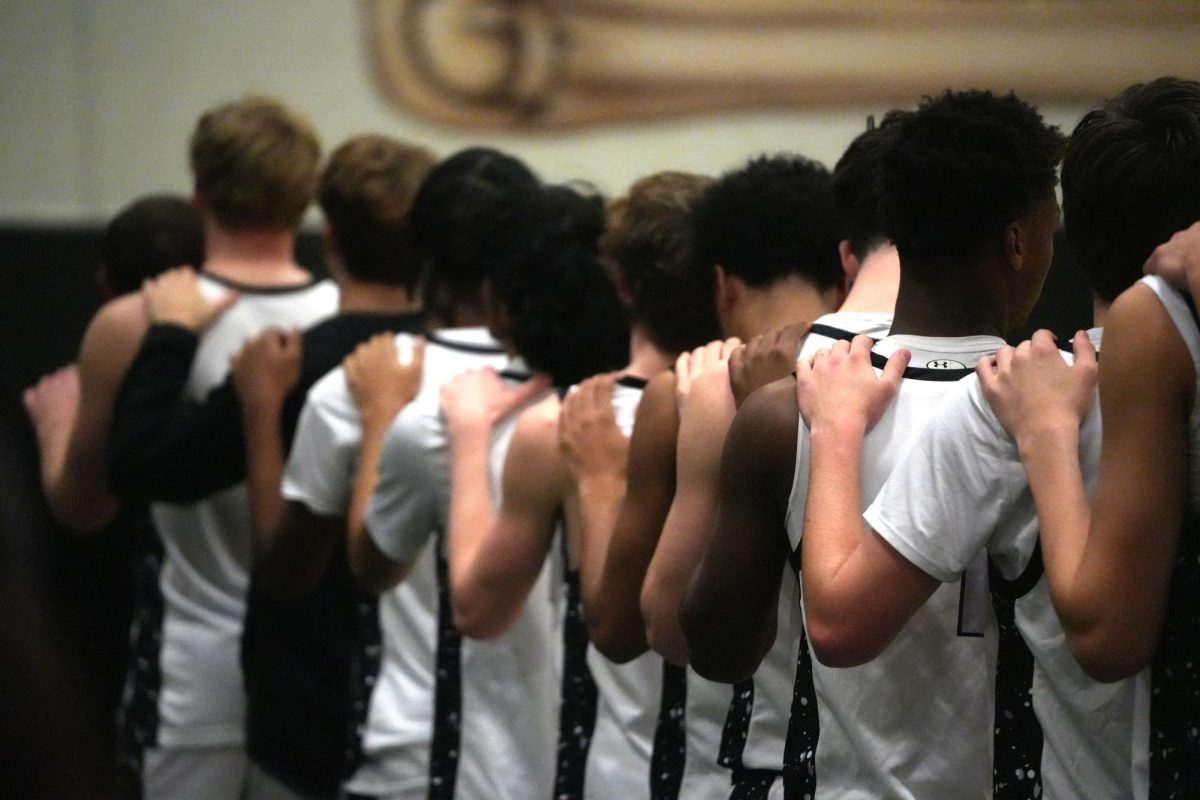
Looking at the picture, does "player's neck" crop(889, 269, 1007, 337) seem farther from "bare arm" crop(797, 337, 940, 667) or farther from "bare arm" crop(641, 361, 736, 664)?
"bare arm" crop(641, 361, 736, 664)

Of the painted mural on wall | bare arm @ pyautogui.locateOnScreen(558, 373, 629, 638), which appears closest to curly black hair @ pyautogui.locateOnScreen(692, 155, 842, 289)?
bare arm @ pyautogui.locateOnScreen(558, 373, 629, 638)

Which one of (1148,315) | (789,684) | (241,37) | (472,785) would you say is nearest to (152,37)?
(241,37)

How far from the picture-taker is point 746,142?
196 inches

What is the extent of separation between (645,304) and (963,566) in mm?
763

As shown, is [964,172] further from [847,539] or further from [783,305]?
[783,305]

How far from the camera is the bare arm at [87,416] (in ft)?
10.1

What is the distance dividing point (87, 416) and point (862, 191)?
1.78 metres

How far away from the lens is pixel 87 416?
10.2ft

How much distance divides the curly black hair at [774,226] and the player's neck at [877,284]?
7.2 inches

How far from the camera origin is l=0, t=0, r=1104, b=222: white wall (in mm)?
5031

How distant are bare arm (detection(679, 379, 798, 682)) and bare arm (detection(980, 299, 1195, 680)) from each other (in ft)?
0.90

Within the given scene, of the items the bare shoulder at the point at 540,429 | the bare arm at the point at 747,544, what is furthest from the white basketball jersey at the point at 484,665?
the bare arm at the point at 747,544

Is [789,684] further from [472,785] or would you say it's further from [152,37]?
[152,37]

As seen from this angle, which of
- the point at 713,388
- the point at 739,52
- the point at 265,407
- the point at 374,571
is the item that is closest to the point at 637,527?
the point at 713,388
